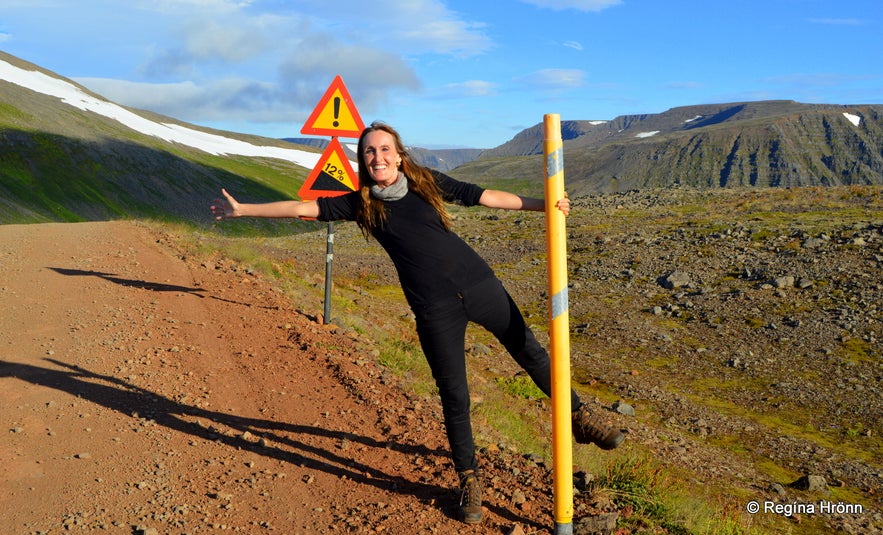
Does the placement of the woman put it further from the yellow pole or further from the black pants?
the yellow pole

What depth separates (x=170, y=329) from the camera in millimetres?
8008

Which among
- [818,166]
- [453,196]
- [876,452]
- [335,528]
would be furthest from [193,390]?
[818,166]

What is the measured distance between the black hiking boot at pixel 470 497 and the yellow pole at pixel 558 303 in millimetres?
631

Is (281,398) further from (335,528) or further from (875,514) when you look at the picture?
(875,514)

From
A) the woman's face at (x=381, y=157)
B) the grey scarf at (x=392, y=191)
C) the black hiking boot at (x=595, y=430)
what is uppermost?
the woman's face at (x=381, y=157)

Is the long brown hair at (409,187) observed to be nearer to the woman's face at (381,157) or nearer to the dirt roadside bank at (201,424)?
the woman's face at (381,157)

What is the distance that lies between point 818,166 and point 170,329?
721ft

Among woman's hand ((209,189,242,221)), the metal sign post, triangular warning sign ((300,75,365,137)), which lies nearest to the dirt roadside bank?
woman's hand ((209,189,242,221))

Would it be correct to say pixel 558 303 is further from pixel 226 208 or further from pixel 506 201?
pixel 226 208

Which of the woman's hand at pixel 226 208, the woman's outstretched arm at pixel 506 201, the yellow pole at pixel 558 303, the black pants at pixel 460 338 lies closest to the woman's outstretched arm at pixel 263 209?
the woman's hand at pixel 226 208

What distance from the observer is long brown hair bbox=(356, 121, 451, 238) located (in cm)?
404

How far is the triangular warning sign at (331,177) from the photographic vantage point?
841 cm

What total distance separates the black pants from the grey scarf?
0.69m

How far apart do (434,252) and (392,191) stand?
443 millimetres
